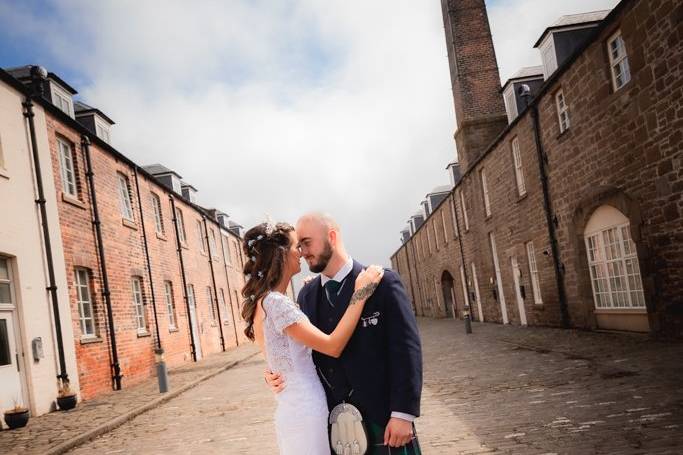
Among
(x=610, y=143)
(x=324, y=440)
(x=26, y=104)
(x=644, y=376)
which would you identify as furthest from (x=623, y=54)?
(x=26, y=104)

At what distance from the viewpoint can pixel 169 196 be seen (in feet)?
70.4

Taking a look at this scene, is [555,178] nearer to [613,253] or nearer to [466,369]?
[613,253]

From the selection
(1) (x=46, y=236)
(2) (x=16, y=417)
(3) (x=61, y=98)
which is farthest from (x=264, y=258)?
(3) (x=61, y=98)

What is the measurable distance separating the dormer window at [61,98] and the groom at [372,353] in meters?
13.1

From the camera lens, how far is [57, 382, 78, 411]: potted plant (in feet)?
34.5

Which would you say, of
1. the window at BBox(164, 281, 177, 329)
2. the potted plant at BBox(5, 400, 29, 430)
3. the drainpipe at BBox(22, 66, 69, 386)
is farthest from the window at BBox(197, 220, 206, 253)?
the potted plant at BBox(5, 400, 29, 430)

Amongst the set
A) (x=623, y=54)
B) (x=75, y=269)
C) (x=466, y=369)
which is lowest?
(x=466, y=369)

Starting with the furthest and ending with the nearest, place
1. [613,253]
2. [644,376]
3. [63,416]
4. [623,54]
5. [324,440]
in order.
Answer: [613,253] < [623,54] < [63,416] < [644,376] < [324,440]

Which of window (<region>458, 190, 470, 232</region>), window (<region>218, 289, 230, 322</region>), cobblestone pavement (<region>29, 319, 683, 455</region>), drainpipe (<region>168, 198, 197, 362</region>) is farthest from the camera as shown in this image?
window (<region>218, 289, 230, 322</region>)

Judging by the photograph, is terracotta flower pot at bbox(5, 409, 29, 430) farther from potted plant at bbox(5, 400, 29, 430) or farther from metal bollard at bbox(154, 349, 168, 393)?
metal bollard at bbox(154, 349, 168, 393)

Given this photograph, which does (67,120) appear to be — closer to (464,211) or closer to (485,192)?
(485,192)

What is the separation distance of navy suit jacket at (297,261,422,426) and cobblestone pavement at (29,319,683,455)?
2845 millimetres

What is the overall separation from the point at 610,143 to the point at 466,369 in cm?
561

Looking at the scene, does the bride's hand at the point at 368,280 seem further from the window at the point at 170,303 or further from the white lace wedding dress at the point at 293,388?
→ the window at the point at 170,303
